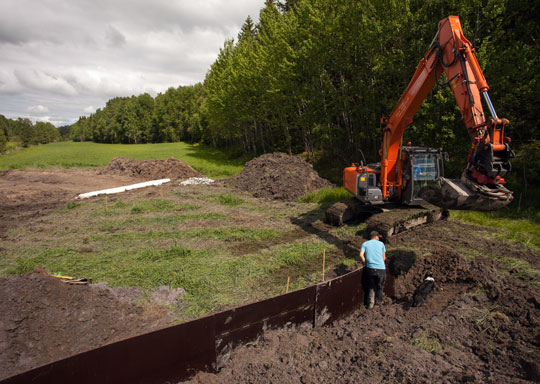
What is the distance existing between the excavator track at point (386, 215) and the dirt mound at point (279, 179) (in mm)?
5262

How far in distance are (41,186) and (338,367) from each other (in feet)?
81.5

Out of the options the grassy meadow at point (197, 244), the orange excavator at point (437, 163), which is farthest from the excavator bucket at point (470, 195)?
the grassy meadow at point (197, 244)

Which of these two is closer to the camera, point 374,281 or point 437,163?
point 374,281

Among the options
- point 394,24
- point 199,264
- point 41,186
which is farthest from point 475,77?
point 41,186

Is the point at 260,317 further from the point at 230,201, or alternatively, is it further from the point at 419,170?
the point at 230,201

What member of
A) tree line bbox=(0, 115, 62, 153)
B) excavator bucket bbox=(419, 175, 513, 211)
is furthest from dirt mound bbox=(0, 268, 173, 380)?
tree line bbox=(0, 115, 62, 153)

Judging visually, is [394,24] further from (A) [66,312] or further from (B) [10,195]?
(B) [10,195]

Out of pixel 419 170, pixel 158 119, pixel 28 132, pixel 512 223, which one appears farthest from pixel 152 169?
pixel 28 132

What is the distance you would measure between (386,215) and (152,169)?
905 inches

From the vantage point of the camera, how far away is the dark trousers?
21.2 ft

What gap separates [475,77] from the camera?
6703mm

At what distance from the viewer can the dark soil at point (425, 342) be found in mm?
4500

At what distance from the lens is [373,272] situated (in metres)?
6.46

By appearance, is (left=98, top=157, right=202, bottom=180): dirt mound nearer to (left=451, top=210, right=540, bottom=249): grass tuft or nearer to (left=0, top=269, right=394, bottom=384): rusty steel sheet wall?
(left=451, top=210, right=540, bottom=249): grass tuft
